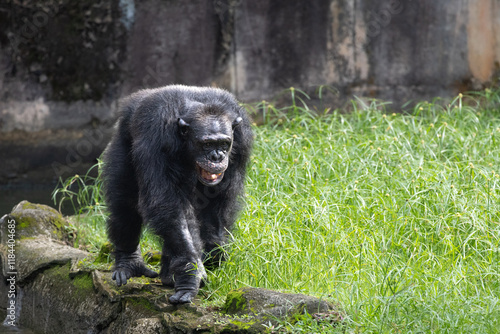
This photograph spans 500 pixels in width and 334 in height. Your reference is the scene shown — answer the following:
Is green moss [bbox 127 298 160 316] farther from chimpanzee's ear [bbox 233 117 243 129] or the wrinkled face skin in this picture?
chimpanzee's ear [bbox 233 117 243 129]

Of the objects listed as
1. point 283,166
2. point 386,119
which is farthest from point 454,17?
point 283,166

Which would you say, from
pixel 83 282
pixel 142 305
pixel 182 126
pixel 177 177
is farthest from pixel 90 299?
pixel 182 126

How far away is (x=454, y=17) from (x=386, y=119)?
2.49 meters

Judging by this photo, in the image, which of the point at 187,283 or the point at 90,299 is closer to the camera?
the point at 187,283

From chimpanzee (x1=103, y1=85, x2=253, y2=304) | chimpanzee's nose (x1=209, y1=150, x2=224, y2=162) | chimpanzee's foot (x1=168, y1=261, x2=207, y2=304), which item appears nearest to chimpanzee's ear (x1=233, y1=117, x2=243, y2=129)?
chimpanzee (x1=103, y1=85, x2=253, y2=304)

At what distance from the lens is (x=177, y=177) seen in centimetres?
414

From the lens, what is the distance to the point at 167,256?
417cm

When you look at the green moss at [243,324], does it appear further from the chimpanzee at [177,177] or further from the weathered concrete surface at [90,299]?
the chimpanzee at [177,177]

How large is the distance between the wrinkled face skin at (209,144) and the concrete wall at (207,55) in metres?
4.88

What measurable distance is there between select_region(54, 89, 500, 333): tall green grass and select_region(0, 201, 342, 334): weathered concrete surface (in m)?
0.22

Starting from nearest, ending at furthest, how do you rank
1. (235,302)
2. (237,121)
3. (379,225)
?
(235,302) → (237,121) → (379,225)

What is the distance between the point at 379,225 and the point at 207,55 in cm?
468

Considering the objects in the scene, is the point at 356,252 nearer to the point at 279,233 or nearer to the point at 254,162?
the point at 279,233

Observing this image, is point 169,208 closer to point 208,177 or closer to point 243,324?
point 208,177
